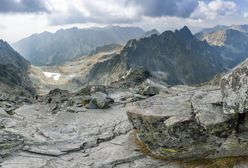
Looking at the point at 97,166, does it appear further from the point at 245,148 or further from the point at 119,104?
the point at 119,104

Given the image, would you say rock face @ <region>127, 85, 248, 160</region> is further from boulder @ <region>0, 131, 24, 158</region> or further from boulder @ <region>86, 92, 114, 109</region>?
boulder @ <region>86, 92, 114, 109</region>

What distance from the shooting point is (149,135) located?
18000 millimetres

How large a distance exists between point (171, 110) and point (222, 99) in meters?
2.66

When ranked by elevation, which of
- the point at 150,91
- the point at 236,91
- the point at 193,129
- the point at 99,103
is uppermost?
the point at 236,91

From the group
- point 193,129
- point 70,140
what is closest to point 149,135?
point 193,129

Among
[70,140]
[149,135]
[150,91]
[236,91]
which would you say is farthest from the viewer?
[150,91]

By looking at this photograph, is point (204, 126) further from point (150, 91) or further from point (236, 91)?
point (150, 91)

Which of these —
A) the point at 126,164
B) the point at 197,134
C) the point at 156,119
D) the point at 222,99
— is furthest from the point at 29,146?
the point at 222,99

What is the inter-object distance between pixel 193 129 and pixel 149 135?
7.82 feet

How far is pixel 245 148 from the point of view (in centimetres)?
1619

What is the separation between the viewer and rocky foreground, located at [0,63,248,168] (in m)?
16.4

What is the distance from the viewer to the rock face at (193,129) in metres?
16.4

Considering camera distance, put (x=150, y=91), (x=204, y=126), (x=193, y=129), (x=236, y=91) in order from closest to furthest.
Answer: (x=236, y=91) < (x=204, y=126) < (x=193, y=129) < (x=150, y=91)

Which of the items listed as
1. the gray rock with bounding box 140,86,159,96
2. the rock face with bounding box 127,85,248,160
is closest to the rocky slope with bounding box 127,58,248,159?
the rock face with bounding box 127,85,248,160
